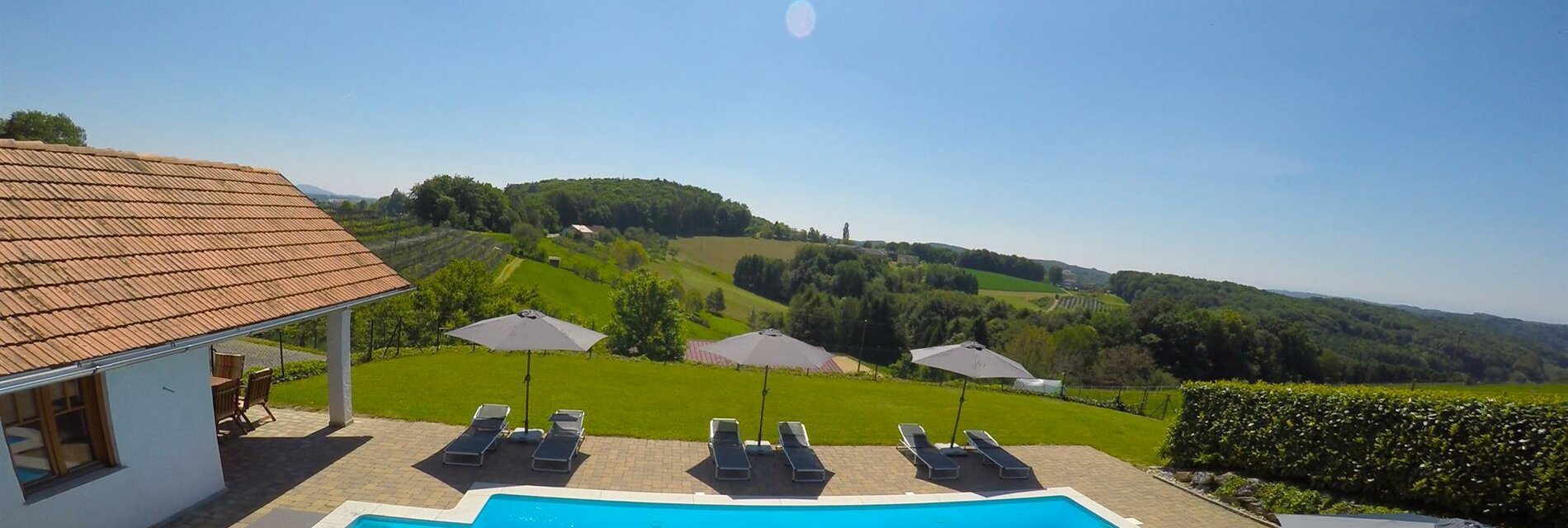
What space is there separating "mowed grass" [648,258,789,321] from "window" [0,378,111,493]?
68.8 m

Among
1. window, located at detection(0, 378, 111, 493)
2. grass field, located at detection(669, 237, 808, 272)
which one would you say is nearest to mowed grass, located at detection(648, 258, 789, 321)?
grass field, located at detection(669, 237, 808, 272)

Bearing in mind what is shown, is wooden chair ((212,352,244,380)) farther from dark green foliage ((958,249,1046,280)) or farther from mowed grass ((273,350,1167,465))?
dark green foliage ((958,249,1046,280))

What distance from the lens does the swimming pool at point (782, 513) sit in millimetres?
8031

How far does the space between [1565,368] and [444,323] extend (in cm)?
10097

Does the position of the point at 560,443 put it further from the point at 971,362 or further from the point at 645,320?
the point at 645,320

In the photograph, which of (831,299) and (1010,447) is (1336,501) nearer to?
(1010,447)

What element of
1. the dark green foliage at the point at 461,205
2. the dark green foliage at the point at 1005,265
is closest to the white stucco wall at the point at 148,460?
the dark green foliage at the point at 461,205

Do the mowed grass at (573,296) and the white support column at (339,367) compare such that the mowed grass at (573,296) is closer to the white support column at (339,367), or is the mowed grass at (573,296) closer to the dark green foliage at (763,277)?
the dark green foliage at (763,277)

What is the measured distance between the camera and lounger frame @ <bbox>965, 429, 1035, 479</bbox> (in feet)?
35.1

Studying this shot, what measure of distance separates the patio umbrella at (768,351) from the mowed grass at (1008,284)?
9428 cm

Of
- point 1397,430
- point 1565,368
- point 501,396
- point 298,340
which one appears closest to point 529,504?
point 501,396

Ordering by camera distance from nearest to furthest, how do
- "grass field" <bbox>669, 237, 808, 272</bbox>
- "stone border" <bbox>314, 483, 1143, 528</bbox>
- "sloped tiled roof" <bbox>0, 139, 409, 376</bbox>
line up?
"sloped tiled roof" <bbox>0, 139, 409, 376</bbox>
"stone border" <bbox>314, 483, 1143, 528</bbox>
"grass field" <bbox>669, 237, 808, 272</bbox>

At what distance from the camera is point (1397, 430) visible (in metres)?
8.80

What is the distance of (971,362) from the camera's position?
1100cm
